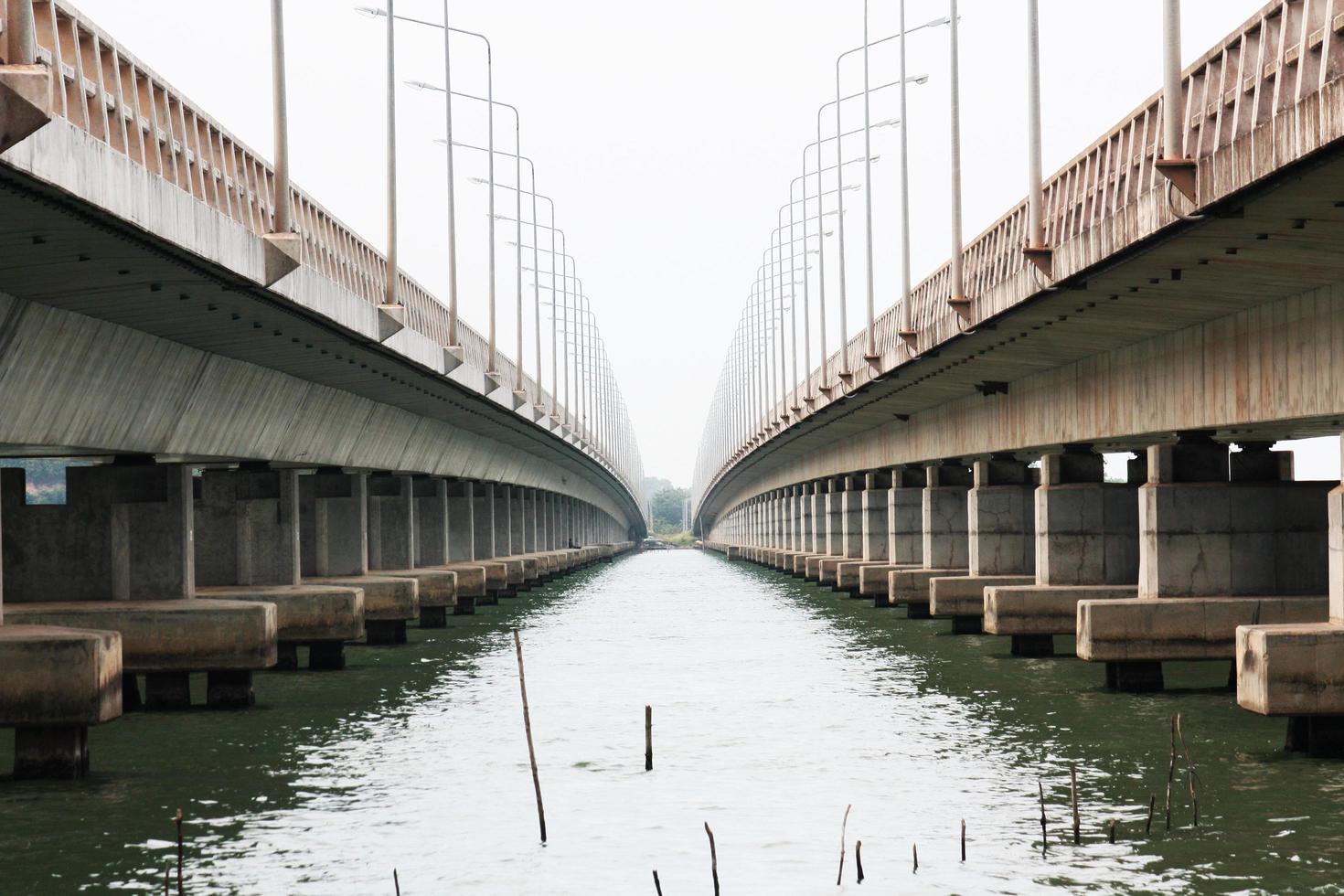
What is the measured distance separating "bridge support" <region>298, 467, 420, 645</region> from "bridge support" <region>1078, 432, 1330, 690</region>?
22.8m

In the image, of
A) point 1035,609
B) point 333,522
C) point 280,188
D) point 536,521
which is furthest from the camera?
point 536,521

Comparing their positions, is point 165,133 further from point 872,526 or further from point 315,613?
point 872,526

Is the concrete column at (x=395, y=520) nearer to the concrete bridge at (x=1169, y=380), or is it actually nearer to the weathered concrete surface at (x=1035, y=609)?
the concrete bridge at (x=1169, y=380)

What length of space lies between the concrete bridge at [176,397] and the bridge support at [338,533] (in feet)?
0.27

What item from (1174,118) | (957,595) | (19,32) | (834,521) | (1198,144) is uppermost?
(1174,118)

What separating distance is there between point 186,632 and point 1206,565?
1809 cm

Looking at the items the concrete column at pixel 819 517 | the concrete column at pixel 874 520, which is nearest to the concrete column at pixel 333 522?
the concrete column at pixel 874 520

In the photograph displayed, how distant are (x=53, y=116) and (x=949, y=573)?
43.5 m

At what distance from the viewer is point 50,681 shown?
77.9 feet

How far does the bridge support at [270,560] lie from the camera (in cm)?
4119

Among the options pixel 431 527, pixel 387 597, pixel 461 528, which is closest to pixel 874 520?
pixel 461 528

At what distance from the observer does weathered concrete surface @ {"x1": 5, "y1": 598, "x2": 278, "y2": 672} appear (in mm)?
31734

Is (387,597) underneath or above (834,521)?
underneath

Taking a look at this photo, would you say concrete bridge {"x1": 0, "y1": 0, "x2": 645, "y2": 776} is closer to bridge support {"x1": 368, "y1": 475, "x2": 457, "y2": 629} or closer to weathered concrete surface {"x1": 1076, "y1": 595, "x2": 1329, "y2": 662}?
bridge support {"x1": 368, "y1": 475, "x2": 457, "y2": 629}
